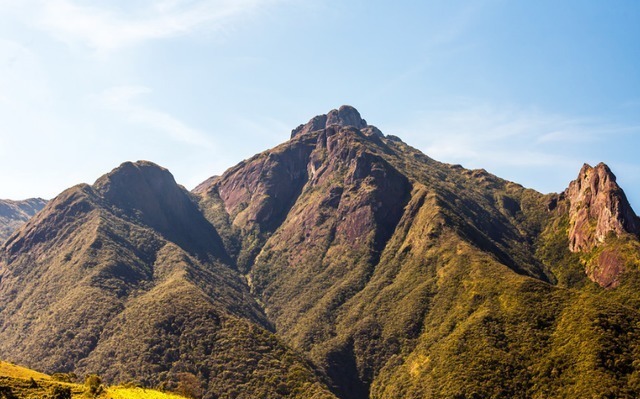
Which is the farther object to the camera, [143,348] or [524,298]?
[143,348]

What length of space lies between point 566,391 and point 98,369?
173 meters

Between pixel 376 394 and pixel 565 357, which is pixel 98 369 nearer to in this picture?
pixel 376 394

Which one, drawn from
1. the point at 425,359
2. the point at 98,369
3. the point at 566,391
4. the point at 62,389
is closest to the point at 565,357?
the point at 566,391

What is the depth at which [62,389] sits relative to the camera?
226ft

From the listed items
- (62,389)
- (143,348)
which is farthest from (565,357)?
(143,348)

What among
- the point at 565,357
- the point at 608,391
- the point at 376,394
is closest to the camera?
the point at 608,391

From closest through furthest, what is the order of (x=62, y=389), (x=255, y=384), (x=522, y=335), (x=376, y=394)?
(x=62, y=389) < (x=522, y=335) < (x=255, y=384) < (x=376, y=394)

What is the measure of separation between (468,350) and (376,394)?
4754 cm

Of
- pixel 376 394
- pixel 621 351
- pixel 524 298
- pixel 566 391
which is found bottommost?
pixel 376 394

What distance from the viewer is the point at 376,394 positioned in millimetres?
Result: 196000

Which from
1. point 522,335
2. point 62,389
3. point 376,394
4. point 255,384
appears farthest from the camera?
point 376,394

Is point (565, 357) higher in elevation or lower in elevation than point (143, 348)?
higher

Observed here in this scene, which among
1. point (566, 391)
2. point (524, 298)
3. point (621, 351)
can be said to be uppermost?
point (524, 298)

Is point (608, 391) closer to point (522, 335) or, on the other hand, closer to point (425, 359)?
point (522, 335)
